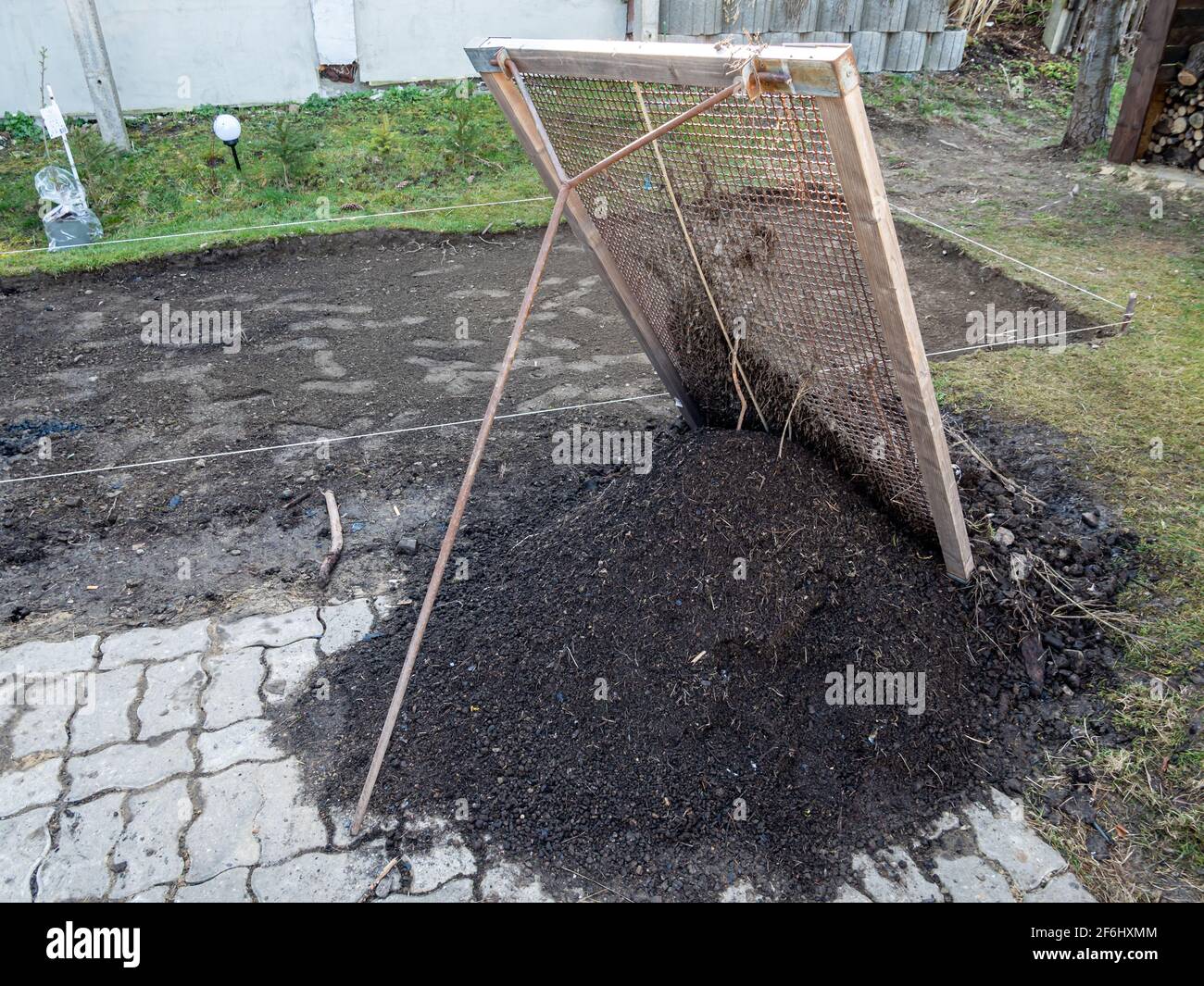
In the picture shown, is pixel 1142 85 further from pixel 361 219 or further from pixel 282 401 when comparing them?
pixel 282 401

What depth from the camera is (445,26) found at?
10.6 m

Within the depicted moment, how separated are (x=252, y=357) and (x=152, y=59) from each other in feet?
20.7

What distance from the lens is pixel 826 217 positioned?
2.65m

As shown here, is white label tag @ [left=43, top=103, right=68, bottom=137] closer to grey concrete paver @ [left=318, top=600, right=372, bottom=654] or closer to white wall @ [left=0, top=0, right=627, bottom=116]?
white wall @ [left=0, top=0, right=627, bottom=116]

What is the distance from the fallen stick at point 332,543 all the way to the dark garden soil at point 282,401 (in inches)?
1.9

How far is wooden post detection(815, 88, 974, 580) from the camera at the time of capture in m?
2.29

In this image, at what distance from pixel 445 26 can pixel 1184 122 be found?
8103mm

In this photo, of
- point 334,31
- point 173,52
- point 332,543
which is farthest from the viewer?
point 334,31

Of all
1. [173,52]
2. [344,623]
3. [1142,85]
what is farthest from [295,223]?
[1142,85]

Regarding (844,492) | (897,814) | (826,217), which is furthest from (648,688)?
(826,217)

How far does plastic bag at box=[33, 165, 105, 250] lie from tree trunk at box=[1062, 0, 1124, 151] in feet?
30.7

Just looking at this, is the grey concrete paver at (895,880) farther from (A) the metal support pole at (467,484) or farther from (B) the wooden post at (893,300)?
(A) the metal support pole at (467,484)

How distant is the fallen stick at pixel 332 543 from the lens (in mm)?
4031

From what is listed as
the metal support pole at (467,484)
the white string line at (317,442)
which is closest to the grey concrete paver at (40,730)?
→ the metal support pole at (467,484)
